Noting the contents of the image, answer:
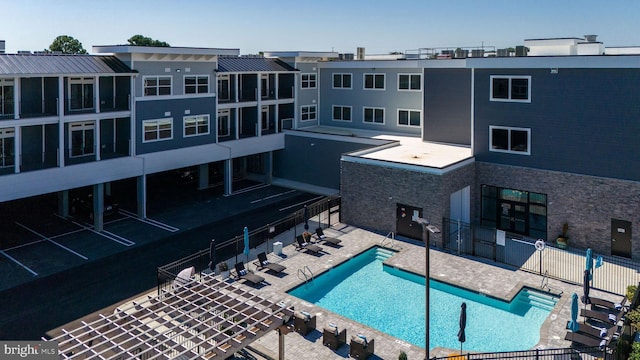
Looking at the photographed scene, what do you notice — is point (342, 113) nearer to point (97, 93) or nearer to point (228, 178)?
point (228, 178)

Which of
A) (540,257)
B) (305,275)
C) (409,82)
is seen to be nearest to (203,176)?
(409,82)

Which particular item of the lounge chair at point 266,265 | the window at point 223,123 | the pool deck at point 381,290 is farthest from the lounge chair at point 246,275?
the window at point 223,123

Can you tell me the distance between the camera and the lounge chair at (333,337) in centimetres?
1831

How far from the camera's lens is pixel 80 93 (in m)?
31.9

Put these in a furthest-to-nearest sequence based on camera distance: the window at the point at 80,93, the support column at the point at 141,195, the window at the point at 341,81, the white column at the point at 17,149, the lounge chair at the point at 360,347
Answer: the window at the point at 341,81 → the support column at the point at 141,195 → the window at the point at 80,93 → the white column at the point at 17,149 → the lounge chair at the point at 360,347

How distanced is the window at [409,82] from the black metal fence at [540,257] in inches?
541

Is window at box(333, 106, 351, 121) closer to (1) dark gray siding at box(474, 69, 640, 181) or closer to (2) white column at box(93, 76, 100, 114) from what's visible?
(1) dark gray siding at box(474, 69, 640, 181)

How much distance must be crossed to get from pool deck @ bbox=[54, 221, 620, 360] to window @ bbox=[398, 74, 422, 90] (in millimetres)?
13721

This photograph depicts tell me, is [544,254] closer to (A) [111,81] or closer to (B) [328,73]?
(B) [328,73]

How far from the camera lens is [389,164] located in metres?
30.3

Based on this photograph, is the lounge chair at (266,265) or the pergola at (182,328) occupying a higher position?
the pergola at (182,328)

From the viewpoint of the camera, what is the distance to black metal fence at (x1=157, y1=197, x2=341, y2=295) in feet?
77.9

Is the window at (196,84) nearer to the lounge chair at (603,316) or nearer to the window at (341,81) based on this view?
the window at (341,81)

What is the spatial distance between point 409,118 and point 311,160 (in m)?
8.46
